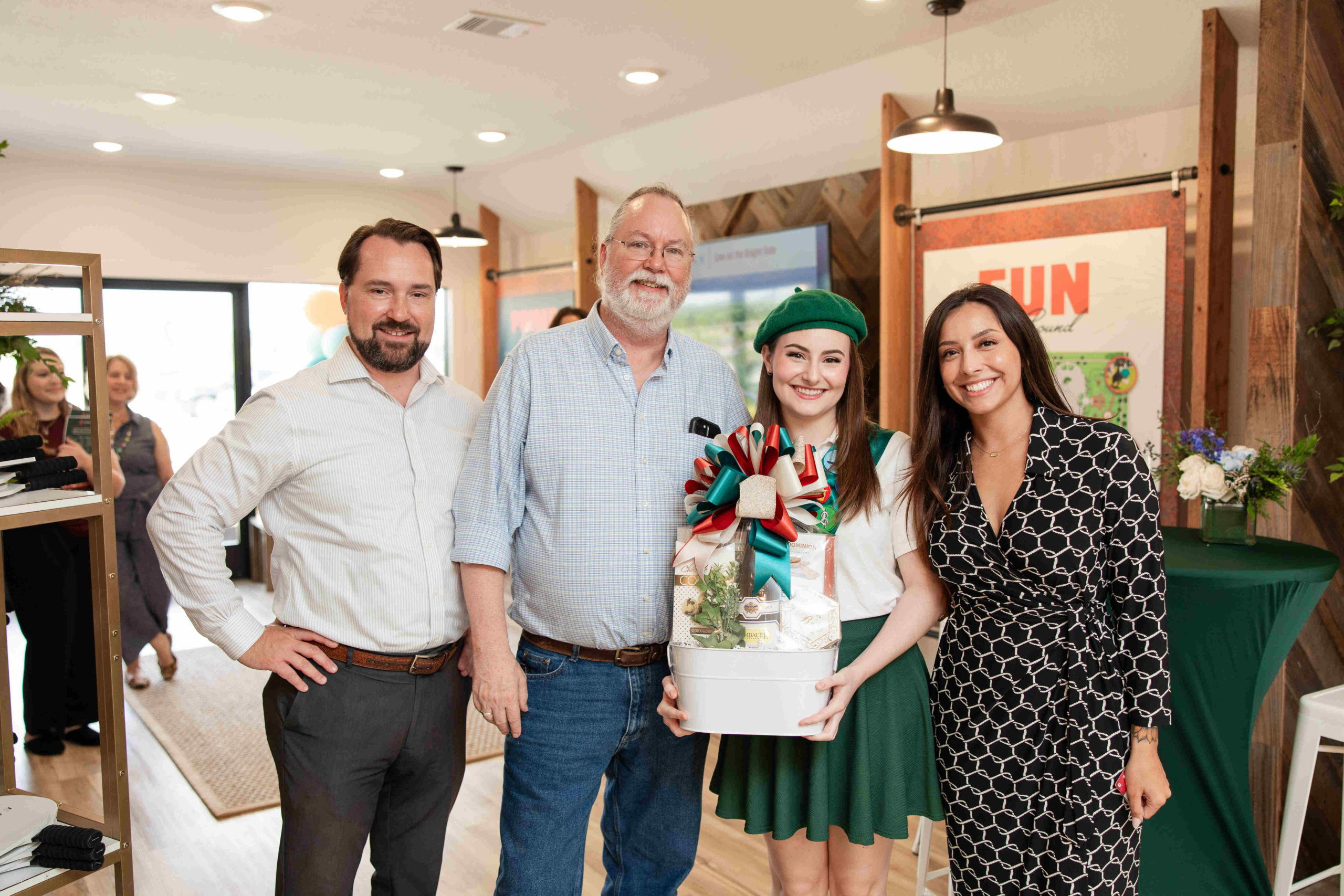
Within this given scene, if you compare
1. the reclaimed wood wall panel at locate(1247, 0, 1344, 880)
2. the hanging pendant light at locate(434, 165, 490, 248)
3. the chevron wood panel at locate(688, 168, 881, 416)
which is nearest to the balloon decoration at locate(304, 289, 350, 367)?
the hanging pendant light at locate(434, 165, 490, 248)

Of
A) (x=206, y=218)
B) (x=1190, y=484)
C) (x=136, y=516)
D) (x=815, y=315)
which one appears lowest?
(x=136, y=516)

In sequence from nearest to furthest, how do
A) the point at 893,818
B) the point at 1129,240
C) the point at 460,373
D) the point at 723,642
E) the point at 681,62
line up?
the point at 723,642
the point at 893,818
the point at 1129,240
the point at 681,62
the point at 460,373

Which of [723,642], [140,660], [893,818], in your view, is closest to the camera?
[723,642]

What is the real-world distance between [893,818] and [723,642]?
518 mm

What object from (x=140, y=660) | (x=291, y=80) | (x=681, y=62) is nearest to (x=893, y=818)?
(x=681, y=62)

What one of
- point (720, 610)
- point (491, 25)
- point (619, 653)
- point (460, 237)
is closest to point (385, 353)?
point (619, 653)

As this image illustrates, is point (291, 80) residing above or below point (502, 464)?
above

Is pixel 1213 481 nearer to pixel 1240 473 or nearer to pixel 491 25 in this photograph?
pixel 1240 473

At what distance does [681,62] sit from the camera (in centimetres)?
445

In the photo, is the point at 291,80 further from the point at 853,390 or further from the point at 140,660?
the point at 853,390

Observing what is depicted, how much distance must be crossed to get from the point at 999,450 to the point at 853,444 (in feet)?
1.00

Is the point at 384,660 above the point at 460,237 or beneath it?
beneath

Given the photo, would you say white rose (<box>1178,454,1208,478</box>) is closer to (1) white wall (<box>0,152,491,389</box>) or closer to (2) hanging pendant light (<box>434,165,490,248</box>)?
(2) hanging pendant light (<box>434,165,490,248</box>)

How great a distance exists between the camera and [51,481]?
6.61 ft
